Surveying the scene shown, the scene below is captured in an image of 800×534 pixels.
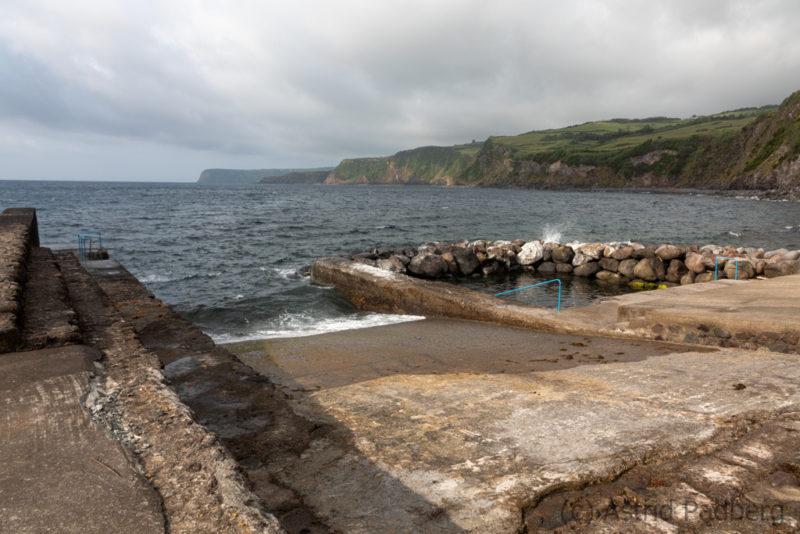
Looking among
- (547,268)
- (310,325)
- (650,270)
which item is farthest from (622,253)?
(310,325)

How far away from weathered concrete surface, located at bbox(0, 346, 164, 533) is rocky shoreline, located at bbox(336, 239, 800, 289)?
45.2 feet

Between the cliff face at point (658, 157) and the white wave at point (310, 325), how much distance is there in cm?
6462

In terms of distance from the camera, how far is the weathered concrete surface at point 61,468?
77.2 inches

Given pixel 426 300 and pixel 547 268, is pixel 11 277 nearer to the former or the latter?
pixel 426 300

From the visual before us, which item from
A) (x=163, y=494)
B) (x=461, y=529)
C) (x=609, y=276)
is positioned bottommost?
(x=609, y=276)

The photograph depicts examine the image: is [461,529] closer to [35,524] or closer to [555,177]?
[35,524]

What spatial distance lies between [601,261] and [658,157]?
100 metres

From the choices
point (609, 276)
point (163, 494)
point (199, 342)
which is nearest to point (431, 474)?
point (163, 494)

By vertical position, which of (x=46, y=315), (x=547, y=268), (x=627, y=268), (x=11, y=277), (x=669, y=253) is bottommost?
(x=547, y=268)

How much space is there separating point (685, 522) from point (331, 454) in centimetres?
241

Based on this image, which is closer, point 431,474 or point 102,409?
point 102,409

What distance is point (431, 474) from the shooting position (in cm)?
322

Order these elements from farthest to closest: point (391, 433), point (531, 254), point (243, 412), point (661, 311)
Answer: point (531, 254) → point (661, 311) → point (243, 412) → point (391, 433)

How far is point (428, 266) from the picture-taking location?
1697 centimetres
